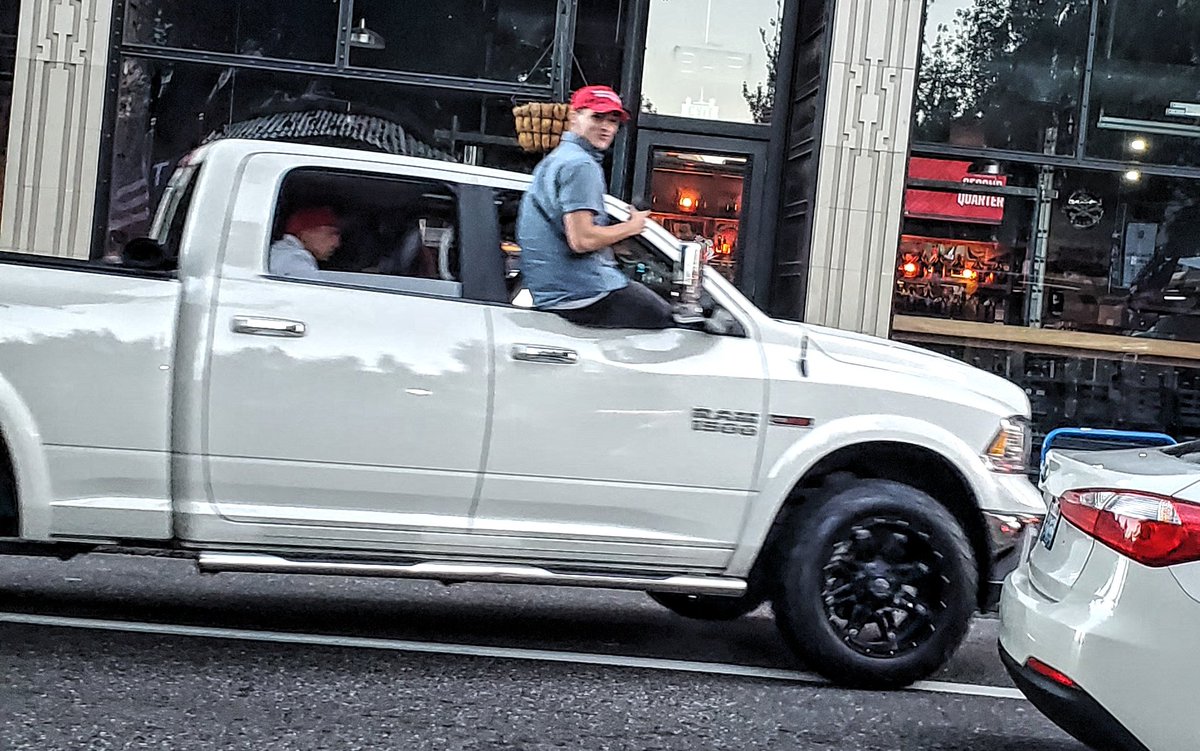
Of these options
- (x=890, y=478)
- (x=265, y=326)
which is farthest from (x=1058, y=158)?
(x=265, y=326)

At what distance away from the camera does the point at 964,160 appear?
12148 mm

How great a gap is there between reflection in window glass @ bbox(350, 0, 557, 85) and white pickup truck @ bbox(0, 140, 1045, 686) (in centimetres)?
638

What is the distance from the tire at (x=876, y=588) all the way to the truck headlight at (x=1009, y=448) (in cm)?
34

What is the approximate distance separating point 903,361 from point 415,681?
7.58 feet

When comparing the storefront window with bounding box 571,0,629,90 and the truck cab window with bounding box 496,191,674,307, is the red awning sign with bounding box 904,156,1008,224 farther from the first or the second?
the truck cab window with bounding box 496,191,674,307

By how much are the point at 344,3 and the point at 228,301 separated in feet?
23.4

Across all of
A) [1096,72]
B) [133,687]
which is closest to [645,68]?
[1096,72]

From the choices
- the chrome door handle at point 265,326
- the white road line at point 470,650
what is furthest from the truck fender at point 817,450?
the chrome door handle at point 265,326

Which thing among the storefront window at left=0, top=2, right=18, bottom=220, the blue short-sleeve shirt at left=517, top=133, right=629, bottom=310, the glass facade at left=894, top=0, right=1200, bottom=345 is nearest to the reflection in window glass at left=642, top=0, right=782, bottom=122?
the glass facade at left=894, top=0, right=1200, bottom=345

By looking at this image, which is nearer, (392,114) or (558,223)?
(558,223)

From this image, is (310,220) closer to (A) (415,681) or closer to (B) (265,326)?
(B) (265,326)

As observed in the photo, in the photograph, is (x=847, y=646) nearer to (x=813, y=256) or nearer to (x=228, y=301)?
(x=228, y=301)

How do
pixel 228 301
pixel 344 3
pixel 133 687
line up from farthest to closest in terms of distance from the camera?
pixel 344 3 → pixel 228 301 → pixel 133 687

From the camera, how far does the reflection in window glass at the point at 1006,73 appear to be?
1216 cm
